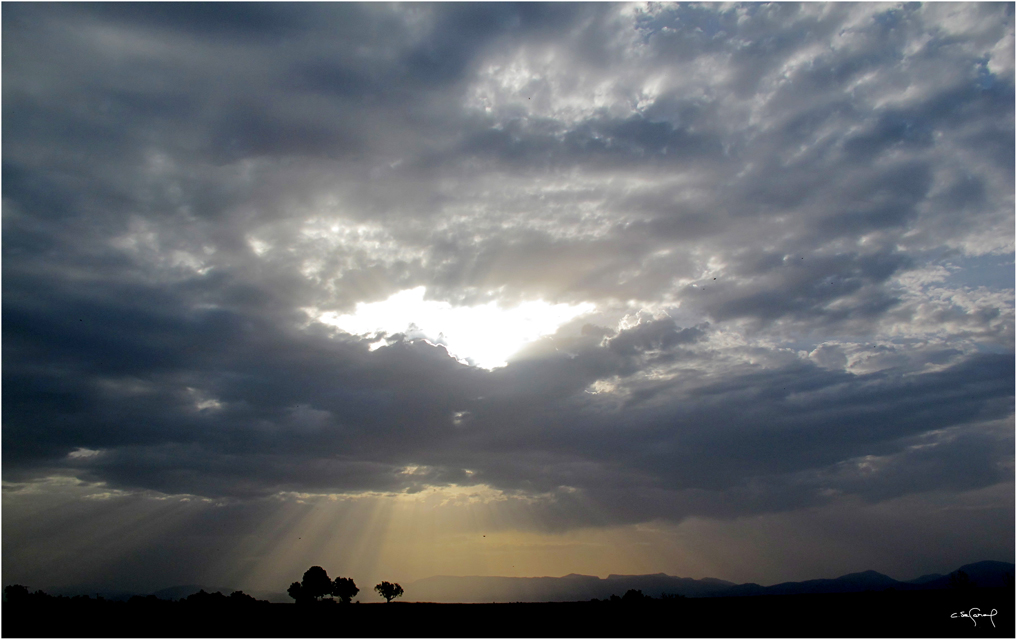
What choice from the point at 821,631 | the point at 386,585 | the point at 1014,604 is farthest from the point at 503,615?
the point at 386,585

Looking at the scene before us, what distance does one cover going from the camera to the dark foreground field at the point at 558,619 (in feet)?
134

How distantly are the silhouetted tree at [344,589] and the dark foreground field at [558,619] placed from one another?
270 ft

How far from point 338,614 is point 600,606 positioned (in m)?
25.3

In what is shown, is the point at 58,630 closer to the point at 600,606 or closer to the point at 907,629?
the point at 600,606

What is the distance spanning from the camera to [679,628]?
43.3 metres

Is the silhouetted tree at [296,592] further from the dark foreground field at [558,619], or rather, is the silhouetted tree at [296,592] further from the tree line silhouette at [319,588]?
the dark foreground field at [558,619]

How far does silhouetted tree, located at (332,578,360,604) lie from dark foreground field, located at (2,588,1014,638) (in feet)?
270

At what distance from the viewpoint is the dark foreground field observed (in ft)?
134
